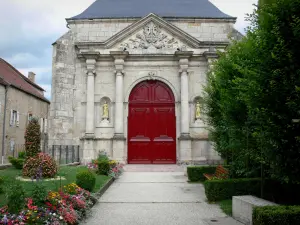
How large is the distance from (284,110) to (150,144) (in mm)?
10302

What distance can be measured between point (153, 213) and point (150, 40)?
418 inches

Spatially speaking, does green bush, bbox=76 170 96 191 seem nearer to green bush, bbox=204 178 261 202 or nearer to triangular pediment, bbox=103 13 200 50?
green bush, bbox=204 178 261 202

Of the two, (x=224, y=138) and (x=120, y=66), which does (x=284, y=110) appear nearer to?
(x=224, y=138)

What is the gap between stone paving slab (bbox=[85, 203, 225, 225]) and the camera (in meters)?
5.96

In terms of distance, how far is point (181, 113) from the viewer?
49.7ft

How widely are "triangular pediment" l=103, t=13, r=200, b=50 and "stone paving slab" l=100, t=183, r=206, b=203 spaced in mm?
7550

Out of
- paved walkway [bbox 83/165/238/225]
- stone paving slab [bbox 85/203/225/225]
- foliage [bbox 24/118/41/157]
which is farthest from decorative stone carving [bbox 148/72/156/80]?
stone paving slab [bbox 85/203/225/225]

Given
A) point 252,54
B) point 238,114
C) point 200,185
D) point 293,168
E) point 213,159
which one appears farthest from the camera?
point 213,159

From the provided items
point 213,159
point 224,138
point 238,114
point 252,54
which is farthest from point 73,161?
point 252,54

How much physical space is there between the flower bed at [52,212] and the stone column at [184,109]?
8655mm

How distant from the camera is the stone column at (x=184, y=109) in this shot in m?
14.7

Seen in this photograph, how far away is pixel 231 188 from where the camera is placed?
7512mm

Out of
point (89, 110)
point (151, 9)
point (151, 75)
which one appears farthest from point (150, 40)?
point (89, 110)

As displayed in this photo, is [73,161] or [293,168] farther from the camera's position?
[73,161]
